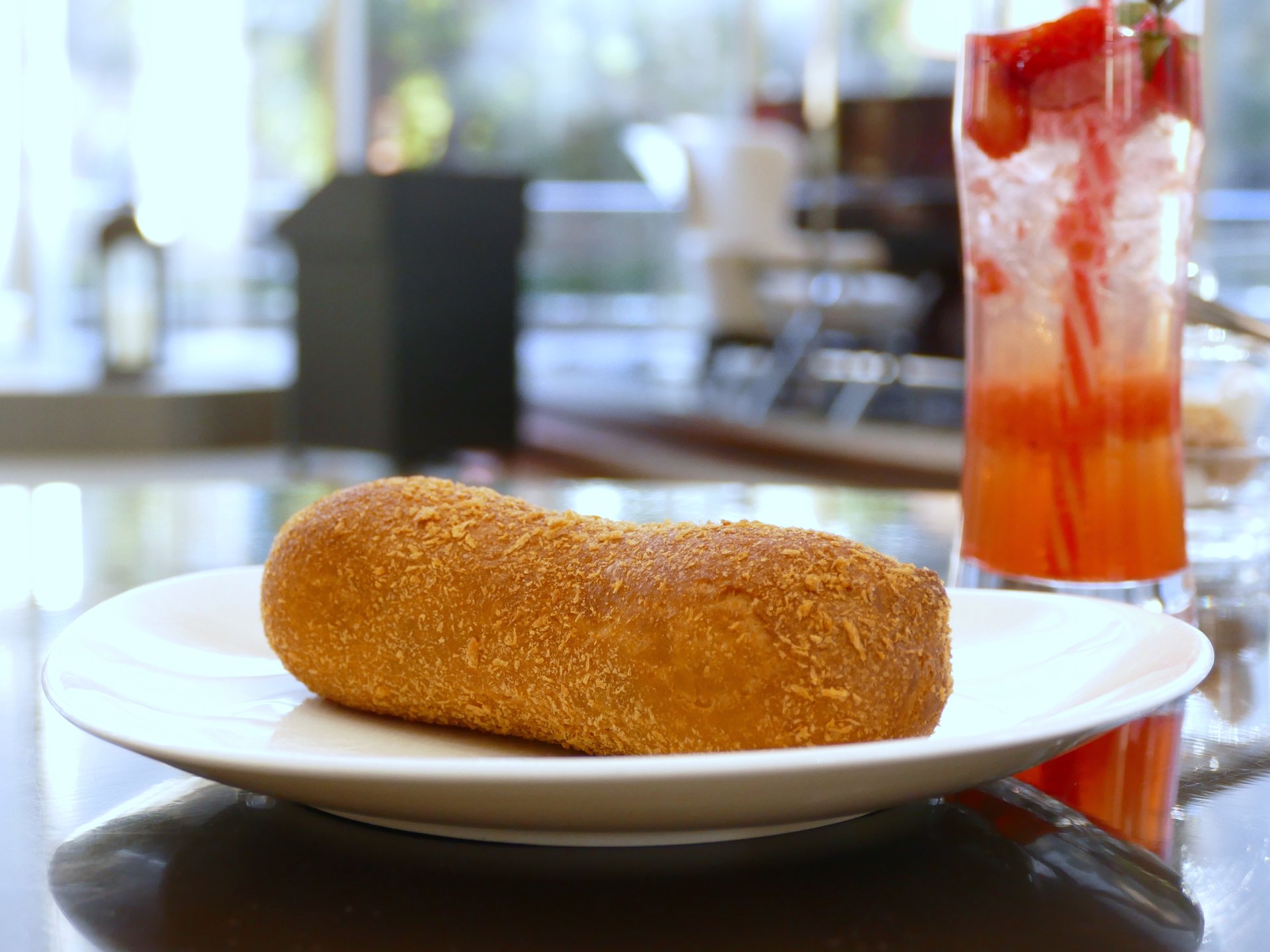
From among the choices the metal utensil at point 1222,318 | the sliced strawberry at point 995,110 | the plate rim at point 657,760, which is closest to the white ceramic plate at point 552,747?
the plate rim at point 657,760

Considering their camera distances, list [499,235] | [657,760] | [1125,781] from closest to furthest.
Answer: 1. [657,760]
2. [1125,781]
3. [499,235]

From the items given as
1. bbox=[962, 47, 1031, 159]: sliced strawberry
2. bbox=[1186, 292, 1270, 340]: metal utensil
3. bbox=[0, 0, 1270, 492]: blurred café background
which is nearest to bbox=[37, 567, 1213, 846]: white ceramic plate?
bbox=[962, 47, 1031, 159]: sliced strawberry

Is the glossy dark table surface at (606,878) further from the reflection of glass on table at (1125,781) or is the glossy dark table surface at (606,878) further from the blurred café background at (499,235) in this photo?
the blurred café background at (499,235)

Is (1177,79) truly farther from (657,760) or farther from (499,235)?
(499,235)

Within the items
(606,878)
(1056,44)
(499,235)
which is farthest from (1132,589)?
(499,235)

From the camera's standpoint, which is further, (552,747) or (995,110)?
(995,110)

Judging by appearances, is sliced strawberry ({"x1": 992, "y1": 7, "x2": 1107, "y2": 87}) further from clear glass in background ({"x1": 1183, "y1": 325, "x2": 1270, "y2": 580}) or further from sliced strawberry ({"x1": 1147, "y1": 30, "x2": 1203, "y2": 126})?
clear glass in background ({"x1": 1183, "y1": 325, "x2": 1270, "y2": 580})

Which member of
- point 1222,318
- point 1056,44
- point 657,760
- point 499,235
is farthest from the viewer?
point 499,235
